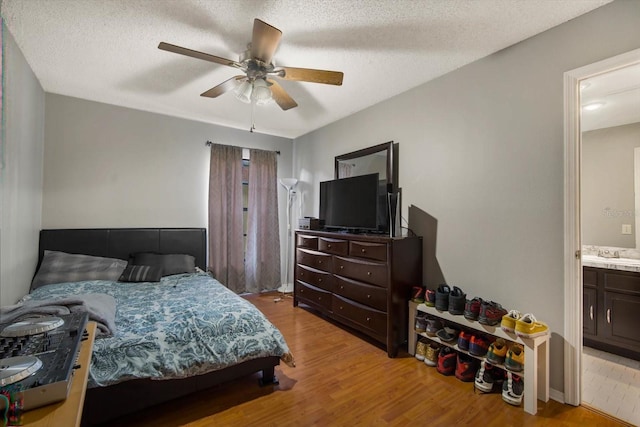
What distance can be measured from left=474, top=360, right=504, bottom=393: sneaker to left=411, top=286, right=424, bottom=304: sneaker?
640mm

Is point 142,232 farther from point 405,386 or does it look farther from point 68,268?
point 405,386

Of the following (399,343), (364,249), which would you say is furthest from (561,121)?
(399,343)

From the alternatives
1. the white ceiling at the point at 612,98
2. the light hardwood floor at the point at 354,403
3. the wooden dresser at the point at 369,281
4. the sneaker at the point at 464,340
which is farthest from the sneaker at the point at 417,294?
the white ceiling at the point at 612,98

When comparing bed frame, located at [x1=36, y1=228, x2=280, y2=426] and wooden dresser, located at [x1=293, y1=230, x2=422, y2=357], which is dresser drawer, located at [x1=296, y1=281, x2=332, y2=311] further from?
bed frame, located at [x1=36, y1=228, x2=280, y2=426]

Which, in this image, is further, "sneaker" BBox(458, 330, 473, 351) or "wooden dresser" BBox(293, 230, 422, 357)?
"wooden dresser" BBox(293, 230, 422, 357)

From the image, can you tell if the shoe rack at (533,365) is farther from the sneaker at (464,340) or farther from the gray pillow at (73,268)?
the gray pillow at (73,268)

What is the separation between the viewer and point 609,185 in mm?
3035

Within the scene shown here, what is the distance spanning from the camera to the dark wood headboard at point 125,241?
10.3 ft

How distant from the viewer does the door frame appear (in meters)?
1.88

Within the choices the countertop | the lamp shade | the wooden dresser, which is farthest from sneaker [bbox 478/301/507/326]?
the lamp shade

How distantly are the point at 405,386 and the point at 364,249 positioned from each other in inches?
46.1

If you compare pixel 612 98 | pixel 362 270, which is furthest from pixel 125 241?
pixel 612 98

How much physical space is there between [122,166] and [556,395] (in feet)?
15.7

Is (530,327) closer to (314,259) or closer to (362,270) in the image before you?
(362,270)
